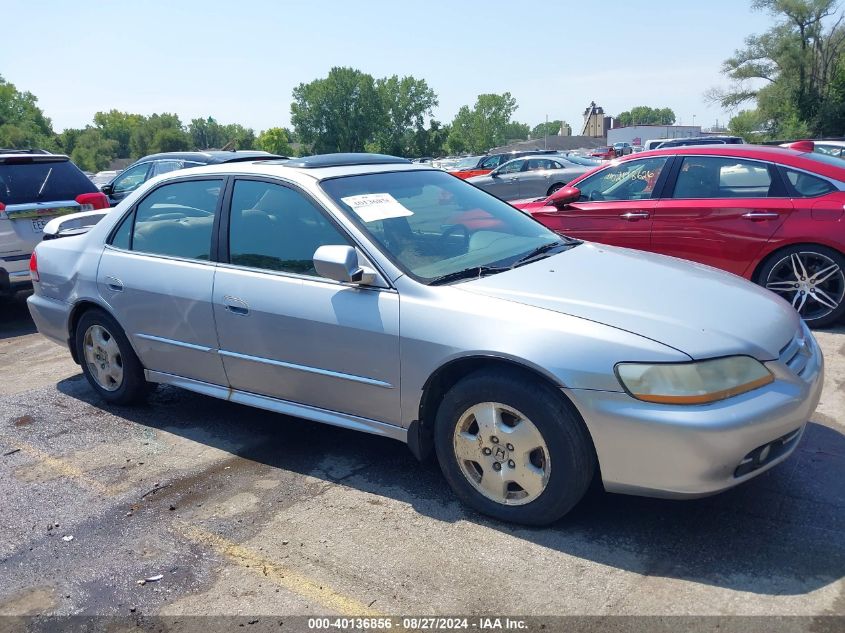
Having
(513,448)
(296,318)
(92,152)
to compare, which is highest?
(296,318)

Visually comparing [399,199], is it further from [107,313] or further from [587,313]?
[107,313]

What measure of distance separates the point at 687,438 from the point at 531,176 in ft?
53.4

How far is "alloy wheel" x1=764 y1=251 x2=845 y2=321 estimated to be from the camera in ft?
19.8

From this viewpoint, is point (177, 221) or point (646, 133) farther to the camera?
point (646, 133)

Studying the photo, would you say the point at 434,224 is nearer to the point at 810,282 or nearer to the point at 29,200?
the point at 810,282

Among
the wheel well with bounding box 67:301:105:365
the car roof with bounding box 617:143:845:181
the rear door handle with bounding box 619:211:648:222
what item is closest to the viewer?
the wheel well with bounding box 67:301:105:365

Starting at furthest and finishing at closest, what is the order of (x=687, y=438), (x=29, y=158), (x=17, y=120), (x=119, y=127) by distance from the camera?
(x=119, y=127)
(x=17, y=120)
(x=29, y=158)
(x=687, y=438)

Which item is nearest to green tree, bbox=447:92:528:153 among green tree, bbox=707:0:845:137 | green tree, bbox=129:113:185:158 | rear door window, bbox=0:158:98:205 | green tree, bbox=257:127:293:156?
green tree, bbox=257:127:293:156

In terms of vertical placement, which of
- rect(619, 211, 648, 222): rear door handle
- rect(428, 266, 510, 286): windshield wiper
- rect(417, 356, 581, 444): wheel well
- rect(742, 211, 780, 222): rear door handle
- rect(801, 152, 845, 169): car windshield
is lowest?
rect(417, 356, 581, 444): wheel well

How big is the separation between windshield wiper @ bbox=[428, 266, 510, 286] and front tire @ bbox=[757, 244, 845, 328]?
3555mm

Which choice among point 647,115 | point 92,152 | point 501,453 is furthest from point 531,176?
point 647,115

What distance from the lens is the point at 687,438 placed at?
288cm

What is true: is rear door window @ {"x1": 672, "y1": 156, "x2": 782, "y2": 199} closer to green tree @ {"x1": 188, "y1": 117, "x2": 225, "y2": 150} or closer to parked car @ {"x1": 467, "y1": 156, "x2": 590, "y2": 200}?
parked car @ {"x1": 467, "y1": 156, "x2": 590, "y2": 200}

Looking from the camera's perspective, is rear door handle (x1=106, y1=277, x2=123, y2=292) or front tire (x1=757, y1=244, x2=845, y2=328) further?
front tire (x1=757, y1=244, x2=845, y2=328)
